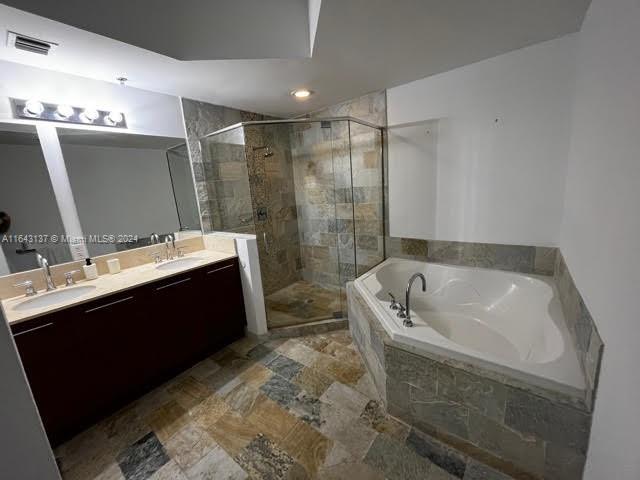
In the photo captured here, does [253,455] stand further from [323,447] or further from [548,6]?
[548,6]

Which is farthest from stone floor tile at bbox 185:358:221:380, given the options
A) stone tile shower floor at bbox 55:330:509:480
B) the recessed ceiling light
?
the recessed ceiling light

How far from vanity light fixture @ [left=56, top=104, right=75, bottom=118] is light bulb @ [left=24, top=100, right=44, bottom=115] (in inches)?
3.3

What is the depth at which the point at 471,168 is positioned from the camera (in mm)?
2184

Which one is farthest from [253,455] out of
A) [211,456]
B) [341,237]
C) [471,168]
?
[471,168]

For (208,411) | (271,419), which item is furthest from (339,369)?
(208,411)

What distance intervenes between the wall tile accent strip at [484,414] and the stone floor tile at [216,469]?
0.91m

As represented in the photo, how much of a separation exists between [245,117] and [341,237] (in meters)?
1.80

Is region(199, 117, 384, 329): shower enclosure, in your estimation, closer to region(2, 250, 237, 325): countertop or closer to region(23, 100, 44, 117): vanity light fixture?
region(2, 250, 237, 325): countertop

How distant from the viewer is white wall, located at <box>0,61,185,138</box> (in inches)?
63.6

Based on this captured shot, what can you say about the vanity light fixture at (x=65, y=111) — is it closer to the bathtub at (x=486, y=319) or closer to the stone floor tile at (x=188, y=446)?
the stone floor tile at (x=188, y=446)

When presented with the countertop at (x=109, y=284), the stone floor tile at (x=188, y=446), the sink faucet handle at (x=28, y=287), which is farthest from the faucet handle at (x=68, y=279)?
the stone floor tile at (x=188, y=446)

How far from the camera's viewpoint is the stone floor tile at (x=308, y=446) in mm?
1327

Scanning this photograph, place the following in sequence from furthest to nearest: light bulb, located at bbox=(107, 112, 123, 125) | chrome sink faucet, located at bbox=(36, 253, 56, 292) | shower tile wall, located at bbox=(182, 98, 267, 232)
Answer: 1. shower tile wall, located at bbox=(182, 98, 267, 232)
2. light bulb, located at bbox=(107, 112, 123, 125)
3. chrome sink faucet, located at bbox=(36, 253, 56, 292)

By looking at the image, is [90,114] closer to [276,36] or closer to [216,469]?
[276,36]
